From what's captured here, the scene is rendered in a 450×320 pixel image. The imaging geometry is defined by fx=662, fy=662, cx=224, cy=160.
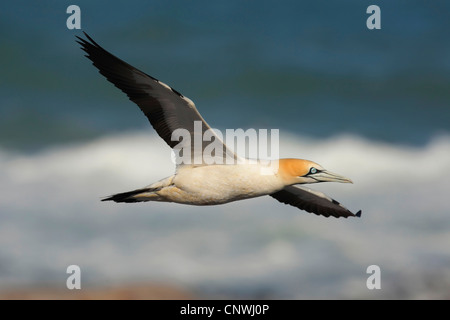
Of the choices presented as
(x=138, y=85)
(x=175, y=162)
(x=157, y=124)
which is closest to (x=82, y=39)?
(x=138, y=85)

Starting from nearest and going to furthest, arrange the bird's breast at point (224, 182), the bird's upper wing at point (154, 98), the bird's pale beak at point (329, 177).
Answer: the bird's upper wing at point (154, 98) < the bird's breast at point (224, 182) < the bird's pale beak at point (329, 177)

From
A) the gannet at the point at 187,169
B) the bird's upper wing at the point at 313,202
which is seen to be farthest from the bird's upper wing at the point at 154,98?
the bird's upper wing at the point at 313,202

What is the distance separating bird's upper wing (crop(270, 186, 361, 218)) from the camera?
50.6ft

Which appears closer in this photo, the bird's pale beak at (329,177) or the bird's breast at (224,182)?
the bird's breast at (224,182)

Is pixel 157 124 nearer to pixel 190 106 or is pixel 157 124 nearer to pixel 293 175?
pixel 190 106

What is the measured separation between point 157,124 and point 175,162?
916 mm

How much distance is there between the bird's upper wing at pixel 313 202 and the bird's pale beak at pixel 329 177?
208 cm

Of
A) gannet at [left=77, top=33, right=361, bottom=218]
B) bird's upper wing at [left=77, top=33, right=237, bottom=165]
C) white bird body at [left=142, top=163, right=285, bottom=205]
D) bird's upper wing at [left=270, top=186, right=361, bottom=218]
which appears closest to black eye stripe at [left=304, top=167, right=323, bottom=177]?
gannet at [left=77, top=33, right=361, bottom=218]

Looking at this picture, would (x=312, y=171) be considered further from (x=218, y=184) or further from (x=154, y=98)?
(x=154, y=98)

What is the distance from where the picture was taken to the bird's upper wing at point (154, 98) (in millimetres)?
12133

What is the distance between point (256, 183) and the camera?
12.8 meters

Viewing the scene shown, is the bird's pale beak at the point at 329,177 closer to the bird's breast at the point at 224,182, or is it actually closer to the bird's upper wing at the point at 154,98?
the bird's breast at the point at 224,182

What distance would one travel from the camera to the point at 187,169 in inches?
511

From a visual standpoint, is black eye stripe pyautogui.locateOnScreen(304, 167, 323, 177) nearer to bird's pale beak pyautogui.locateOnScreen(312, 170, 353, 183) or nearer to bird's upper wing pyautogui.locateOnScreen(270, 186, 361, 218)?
bird's pale beak pyautogui.locateOnScreen(312, 170, 353, 183)
